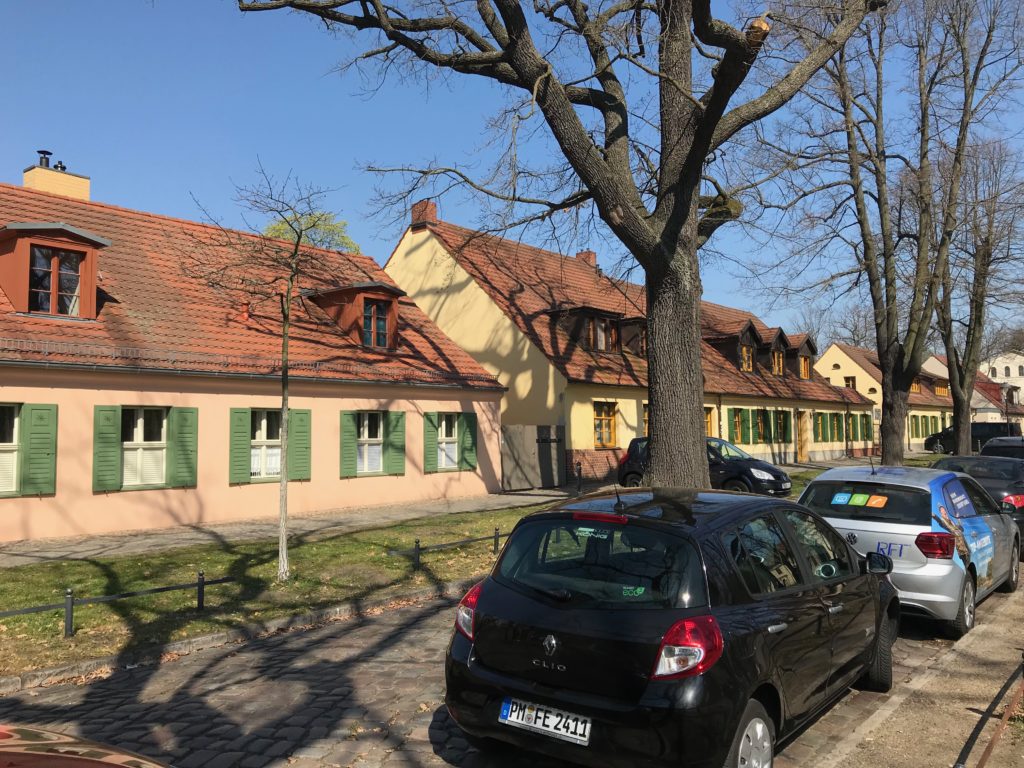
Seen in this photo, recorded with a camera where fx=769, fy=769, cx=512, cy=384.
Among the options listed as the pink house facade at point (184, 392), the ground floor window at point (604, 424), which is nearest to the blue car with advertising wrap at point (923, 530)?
the pink house facade at point (184, 392)

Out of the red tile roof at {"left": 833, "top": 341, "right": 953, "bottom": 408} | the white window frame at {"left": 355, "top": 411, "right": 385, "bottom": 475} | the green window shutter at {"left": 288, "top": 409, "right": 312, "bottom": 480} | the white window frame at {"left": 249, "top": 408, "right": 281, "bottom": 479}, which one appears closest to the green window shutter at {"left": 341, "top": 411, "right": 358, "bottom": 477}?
the white window frame at {"left": 355, "top": 411, "right": 385, "bottom": 475}

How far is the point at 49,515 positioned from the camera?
13.3 m

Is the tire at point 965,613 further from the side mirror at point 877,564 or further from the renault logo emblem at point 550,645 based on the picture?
the renault logo emblem at point 550,645

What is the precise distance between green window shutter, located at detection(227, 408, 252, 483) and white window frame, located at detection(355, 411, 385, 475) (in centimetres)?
284

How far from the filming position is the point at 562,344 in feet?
87.2

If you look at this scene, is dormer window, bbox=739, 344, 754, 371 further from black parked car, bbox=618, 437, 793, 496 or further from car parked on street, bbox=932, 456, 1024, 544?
car parked on street, bbox=932, 456, 1024, 544

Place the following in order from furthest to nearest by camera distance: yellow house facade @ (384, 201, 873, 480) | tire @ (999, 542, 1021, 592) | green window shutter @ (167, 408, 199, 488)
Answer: yellow house facade @ (384, 201, 873, 480), green window shutter @ (167, 408, 199, 488), tire @ (999, 542, 1021, 592)

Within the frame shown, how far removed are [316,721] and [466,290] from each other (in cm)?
2316

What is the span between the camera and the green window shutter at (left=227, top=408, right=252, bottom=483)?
1594 centimetres

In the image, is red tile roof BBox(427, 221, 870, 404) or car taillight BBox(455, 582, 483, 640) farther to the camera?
red tile roof BBox(427, 221, 870, 404)

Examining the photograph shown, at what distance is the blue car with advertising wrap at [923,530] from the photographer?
7152 millimetres

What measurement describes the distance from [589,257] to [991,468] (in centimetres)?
2374

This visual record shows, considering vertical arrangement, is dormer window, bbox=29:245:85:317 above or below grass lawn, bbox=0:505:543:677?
above

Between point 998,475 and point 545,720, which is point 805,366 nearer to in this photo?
point 998,475
